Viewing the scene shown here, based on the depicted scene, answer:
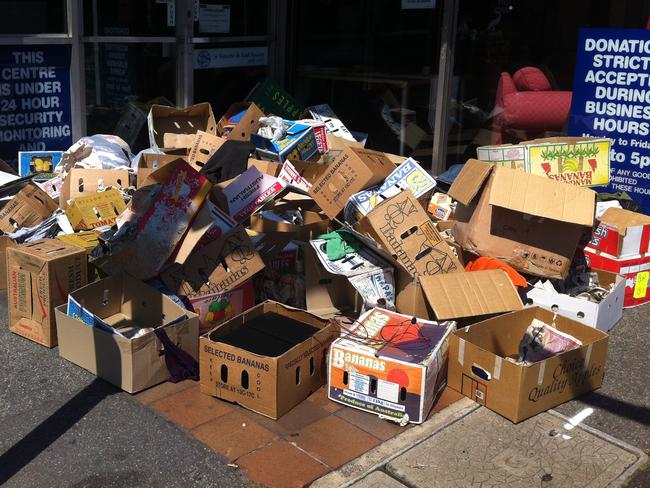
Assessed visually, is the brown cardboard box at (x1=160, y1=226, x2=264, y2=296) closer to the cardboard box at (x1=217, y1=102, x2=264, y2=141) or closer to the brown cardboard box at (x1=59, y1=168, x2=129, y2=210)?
the brown cardboard box at (x1=59, y1=168, x2=129, y2=210)

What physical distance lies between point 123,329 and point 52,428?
0.98 m

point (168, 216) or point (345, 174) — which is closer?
point (168, 216)

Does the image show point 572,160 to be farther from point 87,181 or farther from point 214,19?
point 214,19

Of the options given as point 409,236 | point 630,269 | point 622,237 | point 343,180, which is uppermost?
point 343,180

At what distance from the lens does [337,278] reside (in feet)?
17.4

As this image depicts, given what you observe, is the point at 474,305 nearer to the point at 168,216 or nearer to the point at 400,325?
the point at 400,325

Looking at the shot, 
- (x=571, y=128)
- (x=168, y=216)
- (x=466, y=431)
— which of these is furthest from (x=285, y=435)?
(x=571, y=128)

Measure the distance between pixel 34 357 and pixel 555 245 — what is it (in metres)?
3.32

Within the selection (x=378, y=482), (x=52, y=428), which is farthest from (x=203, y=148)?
(x=378, y=482)

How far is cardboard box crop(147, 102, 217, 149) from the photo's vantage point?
7215 mm

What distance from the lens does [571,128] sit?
6.64 meters

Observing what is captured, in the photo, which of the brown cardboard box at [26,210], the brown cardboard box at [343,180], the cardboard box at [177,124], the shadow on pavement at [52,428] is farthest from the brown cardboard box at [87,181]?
the shadow on pavement at [52,428]

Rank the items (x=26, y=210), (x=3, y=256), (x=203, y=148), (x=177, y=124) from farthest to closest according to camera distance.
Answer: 1. (x=177, y=124)
2. (x=203, y=148)
3. (x=26, y=210)
4. (x=3, y=256)

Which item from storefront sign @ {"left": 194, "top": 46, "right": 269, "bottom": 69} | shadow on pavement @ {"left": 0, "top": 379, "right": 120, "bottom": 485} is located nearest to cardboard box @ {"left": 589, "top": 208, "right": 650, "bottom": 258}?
shadow on pavement @ {"left": 0, "top": 379, "right": 120, "bottom": 485}
